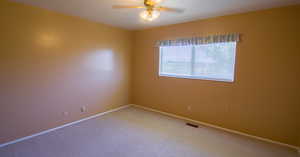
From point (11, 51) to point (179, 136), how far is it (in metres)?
3.11

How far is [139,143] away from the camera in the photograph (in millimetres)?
2502

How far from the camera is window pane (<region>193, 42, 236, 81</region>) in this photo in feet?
9.81

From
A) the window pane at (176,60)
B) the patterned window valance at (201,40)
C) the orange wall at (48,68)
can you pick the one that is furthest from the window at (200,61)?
the orange wall at (48,68)

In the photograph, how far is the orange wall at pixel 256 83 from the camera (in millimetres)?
2418

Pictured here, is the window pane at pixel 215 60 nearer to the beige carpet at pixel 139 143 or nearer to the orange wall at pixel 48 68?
the beige carpet at pixel 139 143

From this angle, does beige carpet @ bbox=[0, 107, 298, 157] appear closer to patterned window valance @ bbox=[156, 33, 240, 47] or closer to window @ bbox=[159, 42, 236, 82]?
window @ bbox=[159, 42, 236, 82]

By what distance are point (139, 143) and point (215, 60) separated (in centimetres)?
224

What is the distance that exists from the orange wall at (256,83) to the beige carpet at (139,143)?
1.11 feet

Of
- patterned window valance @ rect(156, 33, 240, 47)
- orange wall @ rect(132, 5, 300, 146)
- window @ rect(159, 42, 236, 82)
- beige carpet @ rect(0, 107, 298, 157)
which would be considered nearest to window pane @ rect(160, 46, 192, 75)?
window @ rect(159, 42, 236, 82)

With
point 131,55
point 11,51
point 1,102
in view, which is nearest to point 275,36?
point 131,55

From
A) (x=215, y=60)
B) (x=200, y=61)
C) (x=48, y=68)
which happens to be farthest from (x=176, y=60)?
(x=48, y=68)

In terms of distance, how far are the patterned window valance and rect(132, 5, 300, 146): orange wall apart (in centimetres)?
→ 10

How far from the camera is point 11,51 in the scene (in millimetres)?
2361

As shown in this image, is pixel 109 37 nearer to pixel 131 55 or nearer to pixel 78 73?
pixel 131 55
